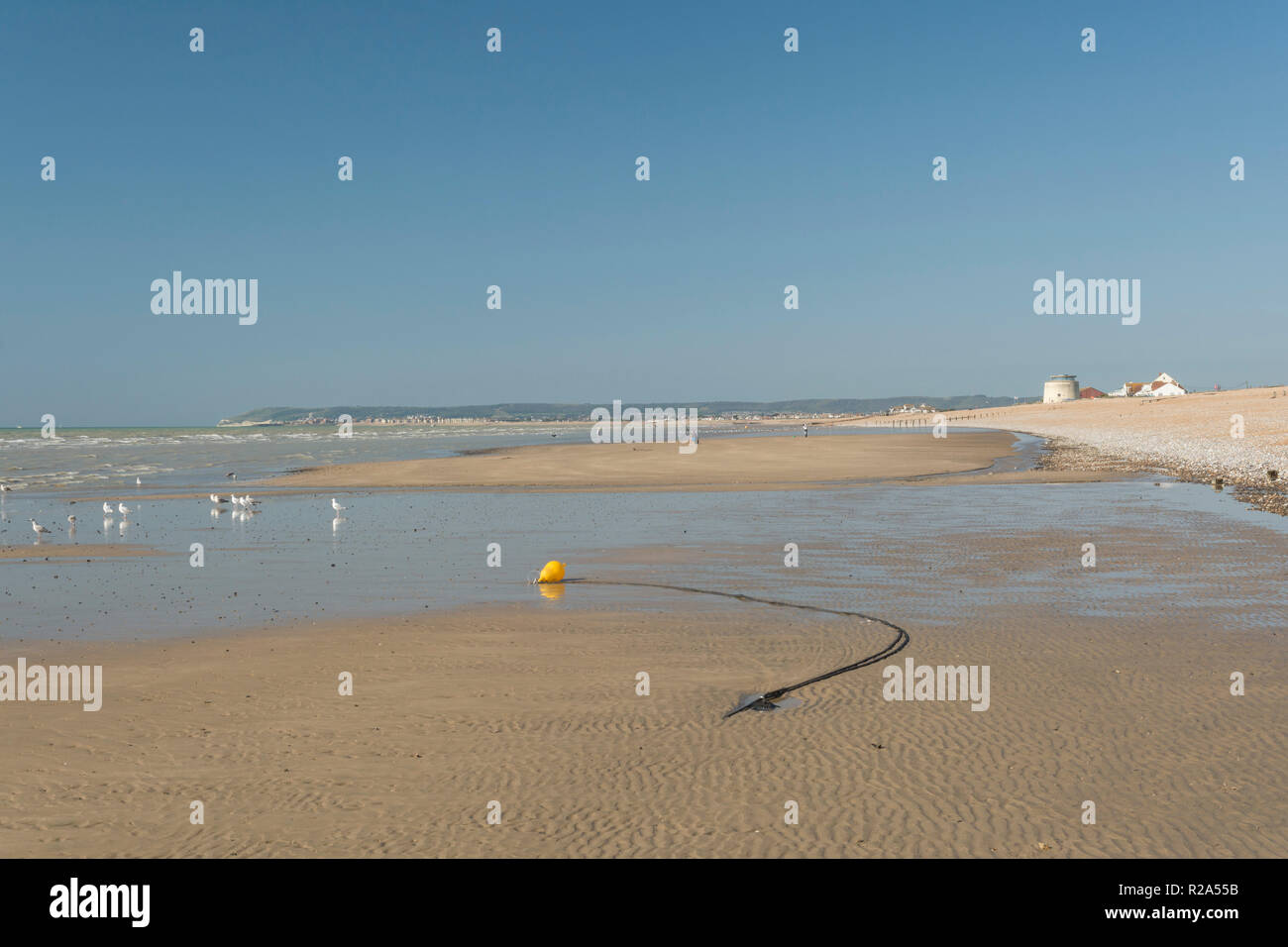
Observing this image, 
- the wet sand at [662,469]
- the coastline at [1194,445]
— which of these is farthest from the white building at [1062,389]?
the wet sand at [662,469]

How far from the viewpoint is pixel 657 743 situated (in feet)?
27.5

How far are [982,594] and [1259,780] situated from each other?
784 centimetres

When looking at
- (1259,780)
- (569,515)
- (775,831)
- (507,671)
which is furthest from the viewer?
(569,515)

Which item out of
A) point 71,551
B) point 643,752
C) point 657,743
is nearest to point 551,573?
point 657,743

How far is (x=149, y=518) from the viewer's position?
1123 inches

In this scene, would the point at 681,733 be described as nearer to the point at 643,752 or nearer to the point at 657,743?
the point at 657,743

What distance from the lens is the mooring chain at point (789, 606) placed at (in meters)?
9.44

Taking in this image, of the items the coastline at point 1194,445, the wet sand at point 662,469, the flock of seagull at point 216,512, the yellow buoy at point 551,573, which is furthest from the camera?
the wet sand at point 662,469

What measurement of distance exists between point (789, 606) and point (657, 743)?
644 cm

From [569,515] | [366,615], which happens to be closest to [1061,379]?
[569,515]

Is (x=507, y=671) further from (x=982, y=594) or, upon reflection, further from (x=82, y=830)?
(x=982, y=594)

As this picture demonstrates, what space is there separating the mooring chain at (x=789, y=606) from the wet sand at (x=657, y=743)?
21 cm

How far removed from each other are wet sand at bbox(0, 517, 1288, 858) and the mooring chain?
0.21 meters

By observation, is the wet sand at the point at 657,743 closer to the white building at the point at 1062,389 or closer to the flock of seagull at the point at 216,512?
the flock of seagull at the point at 216,512
